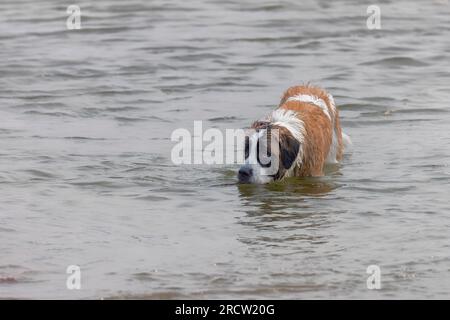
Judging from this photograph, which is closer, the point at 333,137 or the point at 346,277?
the point at 346,277

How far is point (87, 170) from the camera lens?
35.9 feet

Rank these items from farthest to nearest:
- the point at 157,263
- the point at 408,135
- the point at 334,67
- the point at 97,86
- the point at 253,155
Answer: the point at 334,67
the point at 97,86
the point at 408,135
the point at 253,155
the point at 157,263

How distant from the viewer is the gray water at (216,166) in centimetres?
783

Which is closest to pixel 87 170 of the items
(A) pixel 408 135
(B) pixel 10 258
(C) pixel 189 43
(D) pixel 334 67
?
(B) pixel 10 258

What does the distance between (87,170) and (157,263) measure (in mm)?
3172

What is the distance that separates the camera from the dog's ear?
10.1m

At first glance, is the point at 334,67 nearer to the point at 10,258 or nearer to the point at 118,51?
the point at 118,51

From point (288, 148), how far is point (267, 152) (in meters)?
0.21

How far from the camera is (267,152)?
10.1 metres
